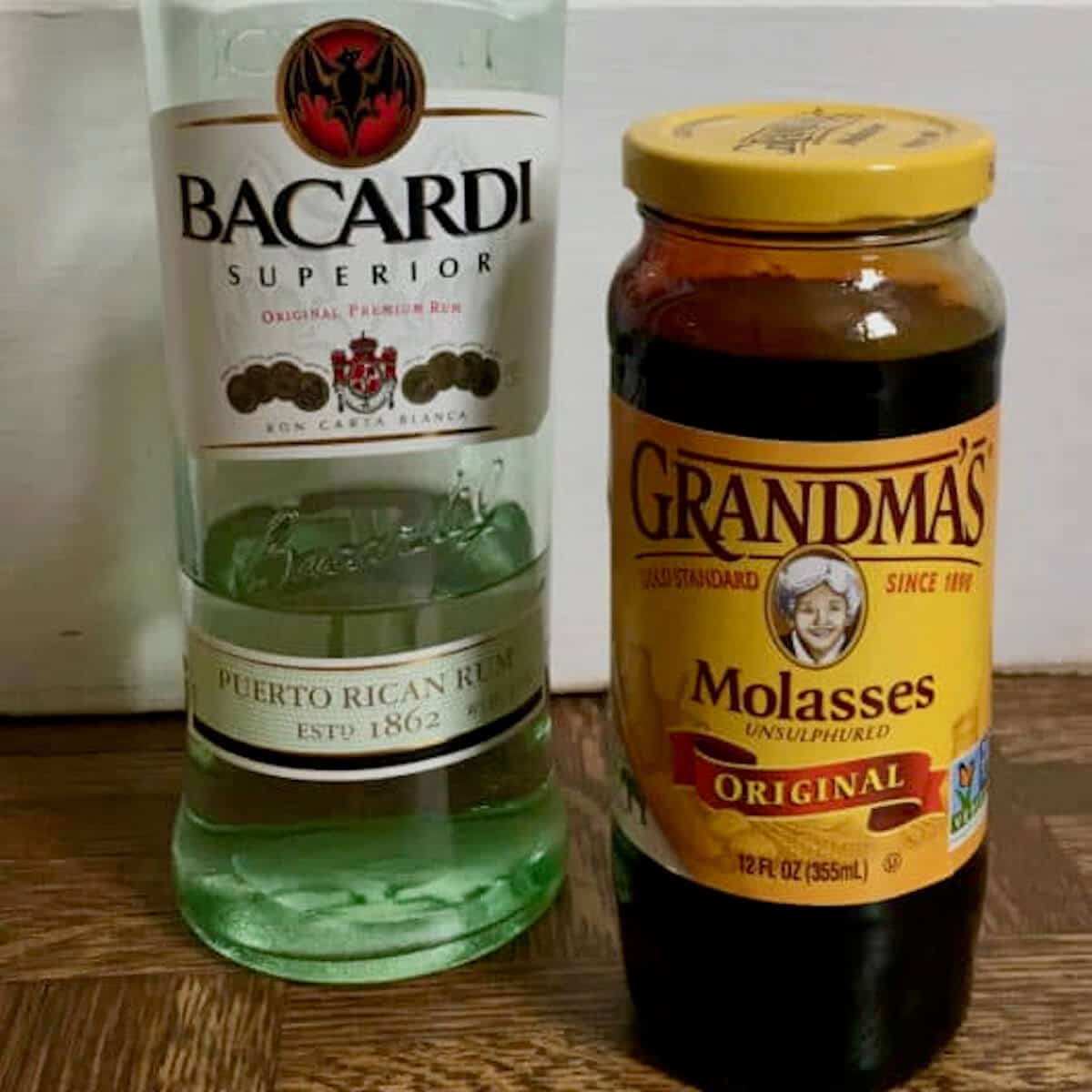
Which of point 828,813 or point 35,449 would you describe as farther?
point 35,449

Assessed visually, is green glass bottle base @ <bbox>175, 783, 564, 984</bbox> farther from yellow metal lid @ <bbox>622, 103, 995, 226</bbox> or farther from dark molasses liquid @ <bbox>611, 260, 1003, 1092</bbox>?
yellow metal lid @ <bbox>622, 103, 995, 226</bbox>

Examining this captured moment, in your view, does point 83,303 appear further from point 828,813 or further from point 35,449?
point 828,813

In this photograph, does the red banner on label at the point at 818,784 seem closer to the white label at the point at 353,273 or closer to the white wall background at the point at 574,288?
the white label at the point at 353,273

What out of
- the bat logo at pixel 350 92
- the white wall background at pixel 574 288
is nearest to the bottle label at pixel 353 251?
the bat logo at pixel 350 92

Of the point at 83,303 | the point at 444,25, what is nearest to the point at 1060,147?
the point at 444,25

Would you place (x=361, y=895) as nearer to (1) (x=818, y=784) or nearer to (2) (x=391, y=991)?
(2) (x=391, y=991)

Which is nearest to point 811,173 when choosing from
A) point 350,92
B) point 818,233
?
point 818,233
